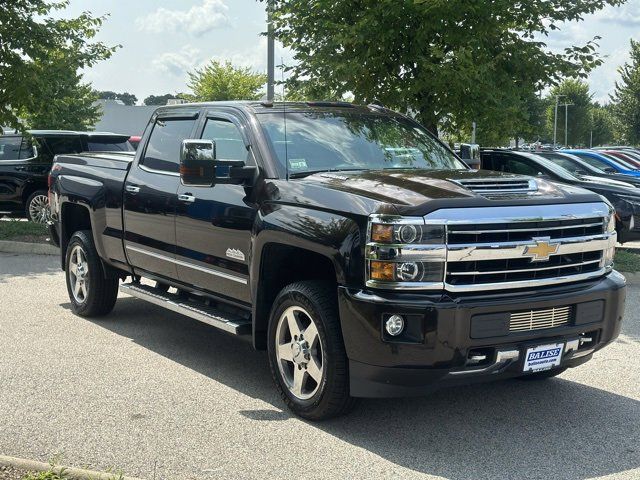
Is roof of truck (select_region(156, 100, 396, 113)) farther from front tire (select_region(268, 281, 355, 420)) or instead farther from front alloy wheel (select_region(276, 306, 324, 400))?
front alloy wheel (select_region(276, 306, 324, 400))

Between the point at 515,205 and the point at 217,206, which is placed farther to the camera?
the point at 217,206

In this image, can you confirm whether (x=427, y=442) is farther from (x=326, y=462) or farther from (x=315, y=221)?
(x=315, y=221)

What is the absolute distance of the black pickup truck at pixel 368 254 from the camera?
4.68m

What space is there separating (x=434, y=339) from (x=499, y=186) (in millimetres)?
1135

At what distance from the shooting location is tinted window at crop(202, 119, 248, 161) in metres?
6.21

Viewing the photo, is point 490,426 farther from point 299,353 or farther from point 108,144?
point 108,144

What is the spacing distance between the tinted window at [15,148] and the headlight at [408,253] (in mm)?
12355

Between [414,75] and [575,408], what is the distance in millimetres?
7882

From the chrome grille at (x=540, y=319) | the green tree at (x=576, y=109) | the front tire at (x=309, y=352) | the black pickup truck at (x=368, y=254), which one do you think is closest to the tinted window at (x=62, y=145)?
the black pickup truck at (x=368, y=254)

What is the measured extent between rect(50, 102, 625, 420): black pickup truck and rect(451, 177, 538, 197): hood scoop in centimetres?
1

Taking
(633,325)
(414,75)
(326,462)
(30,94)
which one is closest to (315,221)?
(326,462)

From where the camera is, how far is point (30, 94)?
15.1 m

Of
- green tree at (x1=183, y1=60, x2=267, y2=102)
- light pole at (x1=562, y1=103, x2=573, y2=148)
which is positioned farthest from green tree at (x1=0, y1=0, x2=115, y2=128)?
light pole at (x1=562, y1=103, x2=573, y2=148)

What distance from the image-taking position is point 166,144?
7.14 metres
